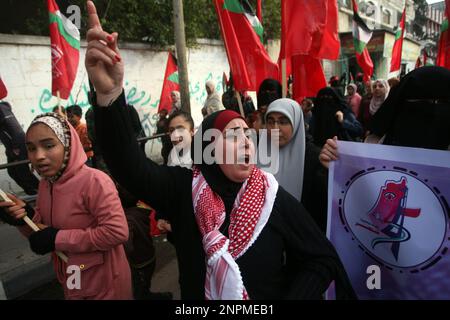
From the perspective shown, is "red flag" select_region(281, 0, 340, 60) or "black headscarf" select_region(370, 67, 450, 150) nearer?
"black headscarf" select_region(370, 67, 450, 150)

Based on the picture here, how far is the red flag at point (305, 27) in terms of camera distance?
3.33m

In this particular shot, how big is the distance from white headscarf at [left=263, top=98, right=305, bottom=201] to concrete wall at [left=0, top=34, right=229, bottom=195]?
5.48 m

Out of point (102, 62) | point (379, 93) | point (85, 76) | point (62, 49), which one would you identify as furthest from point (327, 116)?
point (85, 76)

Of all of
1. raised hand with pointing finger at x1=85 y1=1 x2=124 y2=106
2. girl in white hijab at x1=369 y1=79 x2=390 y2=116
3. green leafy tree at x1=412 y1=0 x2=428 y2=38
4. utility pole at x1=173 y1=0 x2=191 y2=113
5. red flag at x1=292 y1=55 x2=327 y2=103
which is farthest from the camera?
green leafy tree at x1=412 y1=0 x2=428 y2=38

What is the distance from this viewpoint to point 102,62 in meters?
1.20

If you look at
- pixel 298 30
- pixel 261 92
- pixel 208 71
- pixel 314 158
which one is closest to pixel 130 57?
pixel 208 71

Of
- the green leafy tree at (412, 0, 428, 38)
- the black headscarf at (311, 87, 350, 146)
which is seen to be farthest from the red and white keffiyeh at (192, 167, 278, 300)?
the green leafy tree at (412, 0, 428, 38)

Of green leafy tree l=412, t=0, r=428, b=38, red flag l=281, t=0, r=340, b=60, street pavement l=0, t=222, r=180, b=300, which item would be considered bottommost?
street pavement l=0, t=222, r=180, b=300

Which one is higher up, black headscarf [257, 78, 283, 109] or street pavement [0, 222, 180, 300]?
black headscarf [257, 78, 283, 109]

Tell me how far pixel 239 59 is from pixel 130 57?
5855 millimetres

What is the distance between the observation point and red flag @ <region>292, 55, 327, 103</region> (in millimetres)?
3641

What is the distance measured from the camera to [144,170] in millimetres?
1355

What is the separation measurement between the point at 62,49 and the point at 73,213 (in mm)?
3378

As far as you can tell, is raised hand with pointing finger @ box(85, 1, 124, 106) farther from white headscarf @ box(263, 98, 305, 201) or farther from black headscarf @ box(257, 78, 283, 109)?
black headscarf @ box(257, 78, 283, 109)
